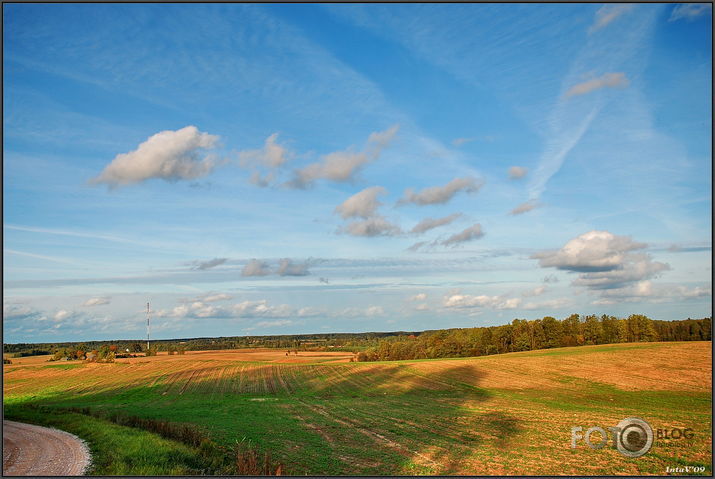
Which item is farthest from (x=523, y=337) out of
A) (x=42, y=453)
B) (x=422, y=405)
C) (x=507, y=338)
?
(x=42, y=453)

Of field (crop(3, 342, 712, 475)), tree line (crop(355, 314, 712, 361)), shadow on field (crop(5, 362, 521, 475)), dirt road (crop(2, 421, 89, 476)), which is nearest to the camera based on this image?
dirt road (crop(2, 421, 89, 476))

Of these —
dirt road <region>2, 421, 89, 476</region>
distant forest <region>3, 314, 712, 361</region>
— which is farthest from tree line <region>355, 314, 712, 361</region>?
dirt road <region>2, 421, 89, 476</region>

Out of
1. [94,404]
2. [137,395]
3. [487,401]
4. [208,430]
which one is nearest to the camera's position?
[208,430]

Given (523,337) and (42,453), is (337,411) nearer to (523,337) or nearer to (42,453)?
(42,453)

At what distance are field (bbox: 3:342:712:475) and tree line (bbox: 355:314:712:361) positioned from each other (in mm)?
31687

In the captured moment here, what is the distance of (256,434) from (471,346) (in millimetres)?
94503

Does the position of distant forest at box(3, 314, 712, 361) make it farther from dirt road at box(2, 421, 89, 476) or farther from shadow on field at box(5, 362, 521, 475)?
dirt road at box(2, 421, 89, 476)

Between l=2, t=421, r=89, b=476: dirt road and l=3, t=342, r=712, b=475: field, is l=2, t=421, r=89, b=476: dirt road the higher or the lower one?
the higher one

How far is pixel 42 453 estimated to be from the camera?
2416 cm

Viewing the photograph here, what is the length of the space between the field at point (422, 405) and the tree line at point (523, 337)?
31.7 metres

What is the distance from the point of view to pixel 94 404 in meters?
52.4

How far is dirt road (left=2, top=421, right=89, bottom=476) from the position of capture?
20594 mm

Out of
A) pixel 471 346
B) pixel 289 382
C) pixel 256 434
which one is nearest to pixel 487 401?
pixel 256 434

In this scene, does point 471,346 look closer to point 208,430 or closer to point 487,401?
point 487,401
